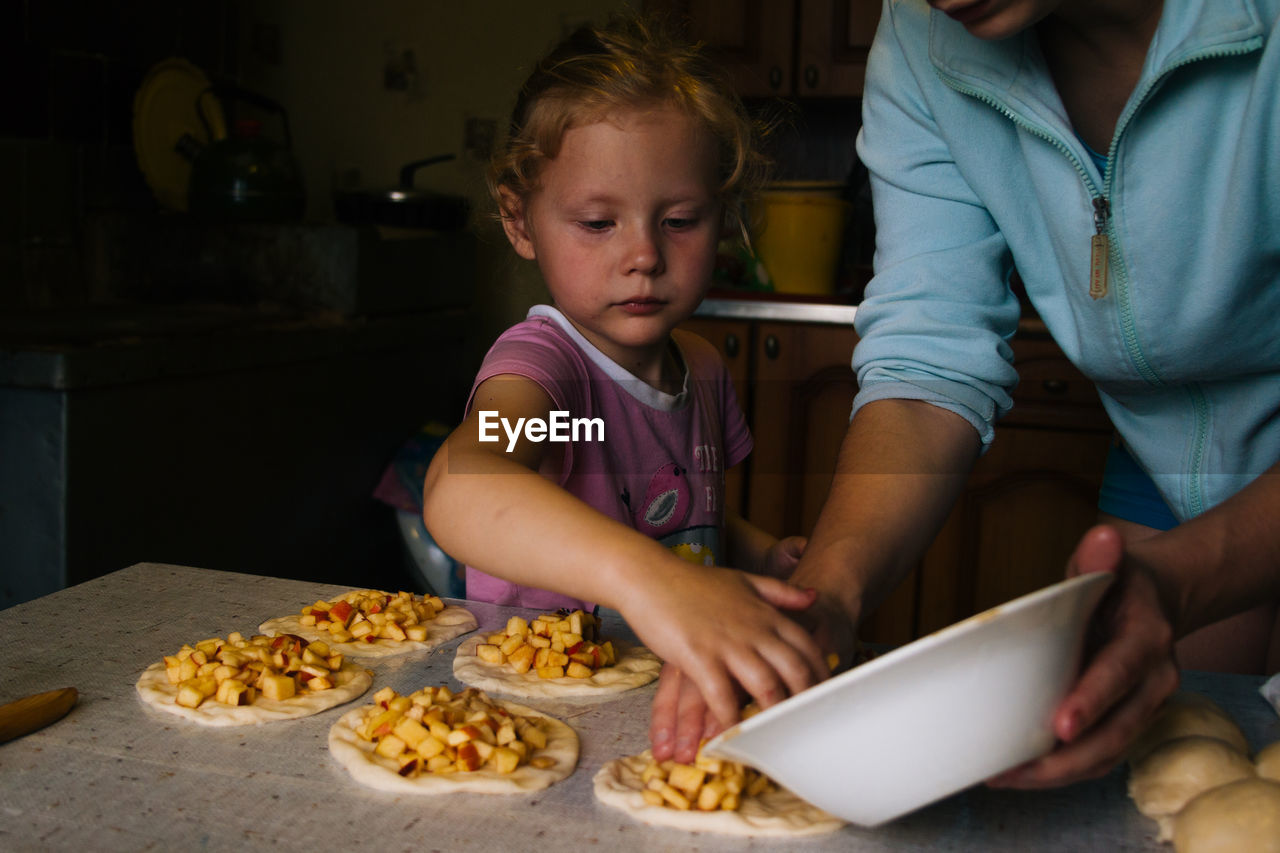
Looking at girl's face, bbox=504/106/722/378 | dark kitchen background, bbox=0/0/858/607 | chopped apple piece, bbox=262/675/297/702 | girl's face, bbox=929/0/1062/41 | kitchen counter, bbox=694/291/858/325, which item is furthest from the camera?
kitchen counter, bbox=694/291/858/325

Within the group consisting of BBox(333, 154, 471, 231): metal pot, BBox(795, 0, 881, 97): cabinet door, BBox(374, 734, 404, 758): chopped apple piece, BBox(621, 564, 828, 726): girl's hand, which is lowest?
BBox(374, 734, 404, 758): chopped apple piece

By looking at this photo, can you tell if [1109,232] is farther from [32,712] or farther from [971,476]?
[971,476]

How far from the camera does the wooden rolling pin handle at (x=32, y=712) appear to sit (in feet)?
2.54

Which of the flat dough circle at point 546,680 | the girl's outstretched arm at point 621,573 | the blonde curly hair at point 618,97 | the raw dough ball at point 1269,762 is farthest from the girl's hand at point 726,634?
the blonde curly hair at point 618,97

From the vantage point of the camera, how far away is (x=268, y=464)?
2.35m

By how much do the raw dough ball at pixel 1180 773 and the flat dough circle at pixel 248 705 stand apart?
593 mm

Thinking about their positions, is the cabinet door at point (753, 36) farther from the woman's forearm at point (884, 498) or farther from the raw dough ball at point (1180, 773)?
the raw dough ball at point (1180, 773)

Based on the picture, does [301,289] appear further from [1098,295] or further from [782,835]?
[782,835]

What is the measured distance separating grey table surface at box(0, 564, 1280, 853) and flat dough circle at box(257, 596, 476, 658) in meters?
0.07

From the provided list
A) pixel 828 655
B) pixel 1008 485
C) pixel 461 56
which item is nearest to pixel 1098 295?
pixel 828 655

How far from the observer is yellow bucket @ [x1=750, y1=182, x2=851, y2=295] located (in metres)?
2.55

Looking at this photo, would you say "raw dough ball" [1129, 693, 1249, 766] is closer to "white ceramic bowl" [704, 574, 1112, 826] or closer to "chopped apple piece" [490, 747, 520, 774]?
"white ceramic bowl" [704, 574, 1112, 826]

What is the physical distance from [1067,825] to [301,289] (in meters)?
2.16

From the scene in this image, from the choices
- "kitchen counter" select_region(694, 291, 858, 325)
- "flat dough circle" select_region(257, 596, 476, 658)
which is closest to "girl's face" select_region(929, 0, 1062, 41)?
"flat dough circle" select_region(257, 596, 476, 658)
